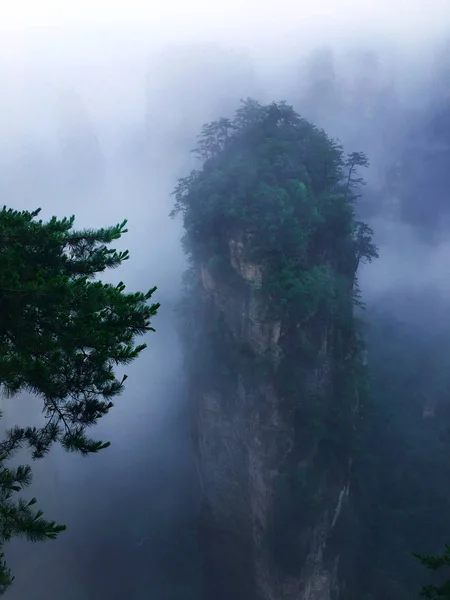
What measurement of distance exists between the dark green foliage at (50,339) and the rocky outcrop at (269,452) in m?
12.1

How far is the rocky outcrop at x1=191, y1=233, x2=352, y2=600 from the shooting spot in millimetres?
18500

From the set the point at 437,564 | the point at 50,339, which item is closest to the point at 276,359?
the point at 437,564

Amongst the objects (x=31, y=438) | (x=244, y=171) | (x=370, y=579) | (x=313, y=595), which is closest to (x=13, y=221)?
(x=31, y=438)

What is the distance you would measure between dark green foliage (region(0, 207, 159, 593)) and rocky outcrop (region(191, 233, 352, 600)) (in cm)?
1207

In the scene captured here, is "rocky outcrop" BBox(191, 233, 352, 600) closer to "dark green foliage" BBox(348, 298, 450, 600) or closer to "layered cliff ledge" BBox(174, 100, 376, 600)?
"layered cliff ledge" BBox(174, 100, 376, 600)

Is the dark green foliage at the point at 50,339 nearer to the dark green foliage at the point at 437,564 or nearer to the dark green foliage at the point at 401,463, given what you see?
the dark green foliage at the point at 437,564

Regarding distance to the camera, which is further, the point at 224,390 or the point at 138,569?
the point at 138,569

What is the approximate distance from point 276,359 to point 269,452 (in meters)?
3.85

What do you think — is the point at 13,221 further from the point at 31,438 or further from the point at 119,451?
the point at 119,451

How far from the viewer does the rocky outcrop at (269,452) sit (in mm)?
18500

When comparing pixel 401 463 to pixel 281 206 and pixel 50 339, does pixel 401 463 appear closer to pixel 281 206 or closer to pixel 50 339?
pixel 281 206

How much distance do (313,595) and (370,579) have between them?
126 inches

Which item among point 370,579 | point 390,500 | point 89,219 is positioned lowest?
point 370,579

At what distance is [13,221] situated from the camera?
6496 mm
